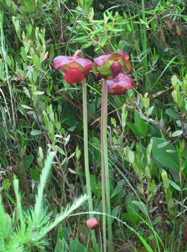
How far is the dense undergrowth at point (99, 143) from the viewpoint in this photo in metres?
1.04

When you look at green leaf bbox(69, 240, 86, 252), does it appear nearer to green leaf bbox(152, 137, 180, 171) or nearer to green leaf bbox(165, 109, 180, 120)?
green leaf bbox(152, 137, 180, 171)

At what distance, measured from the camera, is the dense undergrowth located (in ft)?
3.41

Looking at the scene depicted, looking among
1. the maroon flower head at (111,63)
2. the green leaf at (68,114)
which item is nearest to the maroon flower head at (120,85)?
the maroon flower head at (111,63)

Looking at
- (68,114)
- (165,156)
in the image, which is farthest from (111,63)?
(68,114)

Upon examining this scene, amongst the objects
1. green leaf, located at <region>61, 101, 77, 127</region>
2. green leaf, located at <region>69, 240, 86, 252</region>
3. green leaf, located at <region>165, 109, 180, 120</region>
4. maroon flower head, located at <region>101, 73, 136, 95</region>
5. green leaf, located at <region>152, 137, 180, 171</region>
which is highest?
maroon flower head, located at <region>101, 73, 136, 95</region>

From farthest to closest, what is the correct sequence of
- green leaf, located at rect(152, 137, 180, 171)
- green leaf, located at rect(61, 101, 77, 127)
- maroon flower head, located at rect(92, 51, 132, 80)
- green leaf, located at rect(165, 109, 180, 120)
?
green leaf, located at rect(61, 101, 77, 127) < green leaf, located at rect(165, 109, 180, 120) < green leaf, located at rect(152, 137, 180, 171) < maroon flower head, located at rect(92, 51, 132, 80)

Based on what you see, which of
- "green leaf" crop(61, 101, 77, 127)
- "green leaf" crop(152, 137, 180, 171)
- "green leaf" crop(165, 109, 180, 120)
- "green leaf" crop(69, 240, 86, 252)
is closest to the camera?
"green leaf" crop(69, 240, 86, 252)

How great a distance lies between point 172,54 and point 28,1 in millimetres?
857

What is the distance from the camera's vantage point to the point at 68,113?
1.64 metres

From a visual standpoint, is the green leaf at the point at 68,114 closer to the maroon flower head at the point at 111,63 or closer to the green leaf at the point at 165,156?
the green leaf at the point at 165,156

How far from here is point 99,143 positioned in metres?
1.40

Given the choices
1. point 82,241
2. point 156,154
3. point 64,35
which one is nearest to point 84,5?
point 64,35

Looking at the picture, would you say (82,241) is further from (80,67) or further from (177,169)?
(80,67)

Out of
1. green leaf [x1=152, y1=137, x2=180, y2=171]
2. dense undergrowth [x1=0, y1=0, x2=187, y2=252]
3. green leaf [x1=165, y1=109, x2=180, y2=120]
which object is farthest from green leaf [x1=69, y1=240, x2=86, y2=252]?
green leaf [x1=165, y1=109, x2=180, y2=120]
